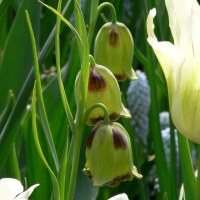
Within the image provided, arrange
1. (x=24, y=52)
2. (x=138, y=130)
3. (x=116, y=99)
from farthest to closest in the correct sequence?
(x=138, y=130)
(x=24, y=52)
(x=116, y=99)

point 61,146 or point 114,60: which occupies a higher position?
point 114,60

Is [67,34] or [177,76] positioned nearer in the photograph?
[177,76]

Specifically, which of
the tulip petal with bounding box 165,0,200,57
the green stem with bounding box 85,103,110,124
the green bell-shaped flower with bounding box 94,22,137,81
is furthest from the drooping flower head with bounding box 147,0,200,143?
the green bell-shaped flower with bounding box 94,22,137,81

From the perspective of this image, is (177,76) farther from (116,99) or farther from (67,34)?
(67,34)

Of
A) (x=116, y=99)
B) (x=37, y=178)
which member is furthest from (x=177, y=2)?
(x=37, y=178)

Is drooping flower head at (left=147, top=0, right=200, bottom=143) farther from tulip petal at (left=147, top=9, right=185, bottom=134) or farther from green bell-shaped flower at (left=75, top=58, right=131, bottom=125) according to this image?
green bell-shaped flower at (left=75, top=58, right=131, bottom=125)

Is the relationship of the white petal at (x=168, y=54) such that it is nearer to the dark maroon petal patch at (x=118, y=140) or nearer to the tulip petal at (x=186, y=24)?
the tulip petal at (x=186, y=24)
